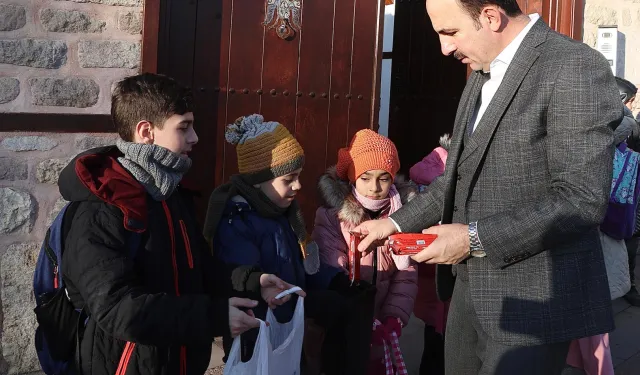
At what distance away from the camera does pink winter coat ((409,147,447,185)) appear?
167 inches

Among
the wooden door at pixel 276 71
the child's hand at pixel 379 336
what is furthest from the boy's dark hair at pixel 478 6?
the wooden door at pixel 276 71

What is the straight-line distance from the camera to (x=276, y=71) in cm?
445

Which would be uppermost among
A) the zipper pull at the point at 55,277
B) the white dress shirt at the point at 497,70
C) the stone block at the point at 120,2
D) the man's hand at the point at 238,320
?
the stone block at the point at 120,2

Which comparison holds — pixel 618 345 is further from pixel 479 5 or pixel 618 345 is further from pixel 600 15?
pixel 479 5

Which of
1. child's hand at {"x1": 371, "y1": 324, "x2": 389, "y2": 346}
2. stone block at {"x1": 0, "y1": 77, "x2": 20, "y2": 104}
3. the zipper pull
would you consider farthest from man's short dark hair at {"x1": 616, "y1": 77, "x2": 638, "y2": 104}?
the zipper pull

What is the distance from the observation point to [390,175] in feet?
11.6

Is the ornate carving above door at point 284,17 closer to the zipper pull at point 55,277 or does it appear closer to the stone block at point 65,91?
the stone block at point 65,91

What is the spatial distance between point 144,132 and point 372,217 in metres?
1.49

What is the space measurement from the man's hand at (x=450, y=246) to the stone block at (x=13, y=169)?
7.42 ft

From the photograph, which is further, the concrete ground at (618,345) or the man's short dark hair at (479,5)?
the concrete ground at (618,345)

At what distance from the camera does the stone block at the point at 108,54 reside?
3541mm

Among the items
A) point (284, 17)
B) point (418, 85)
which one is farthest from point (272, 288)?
point (418, 85)

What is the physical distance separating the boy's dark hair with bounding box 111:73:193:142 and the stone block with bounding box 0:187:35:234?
1.25 metres

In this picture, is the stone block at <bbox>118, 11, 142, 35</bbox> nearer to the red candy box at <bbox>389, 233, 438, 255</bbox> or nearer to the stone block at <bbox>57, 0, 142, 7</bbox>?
the stone block at <bbox>57, 0, 142, 7</bbox>
